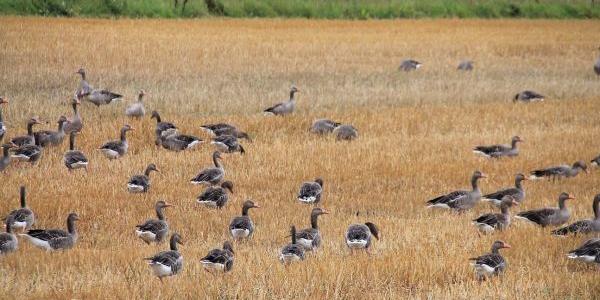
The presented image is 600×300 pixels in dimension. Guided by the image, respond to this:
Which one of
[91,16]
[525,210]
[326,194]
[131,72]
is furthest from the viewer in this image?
[91,16]

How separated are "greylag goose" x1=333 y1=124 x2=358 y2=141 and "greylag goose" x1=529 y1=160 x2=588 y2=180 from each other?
453 centimetres

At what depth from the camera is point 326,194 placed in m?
15.7

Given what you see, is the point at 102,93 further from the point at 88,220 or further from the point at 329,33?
the point at 329,33

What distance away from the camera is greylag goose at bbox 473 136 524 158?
18.6 metres

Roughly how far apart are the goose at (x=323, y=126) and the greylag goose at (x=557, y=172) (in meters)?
5.05

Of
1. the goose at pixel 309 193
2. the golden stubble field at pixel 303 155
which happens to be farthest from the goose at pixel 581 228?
the goose at pixel 309 193

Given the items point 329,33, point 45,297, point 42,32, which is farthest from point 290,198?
point 329,33

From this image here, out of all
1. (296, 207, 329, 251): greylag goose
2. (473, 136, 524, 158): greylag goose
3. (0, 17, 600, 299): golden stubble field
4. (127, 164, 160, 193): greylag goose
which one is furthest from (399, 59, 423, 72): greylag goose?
(296, 207, 329, 251): greylag goose

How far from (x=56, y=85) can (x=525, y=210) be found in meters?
16.7

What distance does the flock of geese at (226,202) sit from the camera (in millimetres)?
10828

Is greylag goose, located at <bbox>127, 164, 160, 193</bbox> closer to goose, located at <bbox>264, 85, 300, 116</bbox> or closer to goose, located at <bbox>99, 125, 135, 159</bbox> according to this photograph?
goose, located at <bbox>99, 125, 135, 159</bbox>

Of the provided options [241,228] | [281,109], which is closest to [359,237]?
[241,228]

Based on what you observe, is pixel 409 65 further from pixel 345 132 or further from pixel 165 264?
pixel 165 264

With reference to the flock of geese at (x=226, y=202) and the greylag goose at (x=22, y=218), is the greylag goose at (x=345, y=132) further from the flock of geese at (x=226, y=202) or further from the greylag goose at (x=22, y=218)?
the greylag goose at (x=22, y=218)
